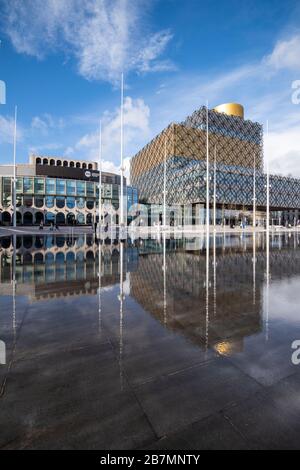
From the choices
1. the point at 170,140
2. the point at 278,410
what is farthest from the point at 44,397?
the point at 170,140

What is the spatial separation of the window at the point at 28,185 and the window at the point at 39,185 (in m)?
1.04

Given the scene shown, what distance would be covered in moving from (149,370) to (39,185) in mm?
75600

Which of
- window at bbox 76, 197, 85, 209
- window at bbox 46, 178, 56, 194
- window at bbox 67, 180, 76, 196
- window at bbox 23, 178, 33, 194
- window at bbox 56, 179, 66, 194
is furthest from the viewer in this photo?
window at bbox 76, 197, 85, 209

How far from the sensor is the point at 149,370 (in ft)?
10.4

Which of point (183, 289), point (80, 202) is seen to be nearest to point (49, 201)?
point (80, 202)

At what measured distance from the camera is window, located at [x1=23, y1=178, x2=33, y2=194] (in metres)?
68.3

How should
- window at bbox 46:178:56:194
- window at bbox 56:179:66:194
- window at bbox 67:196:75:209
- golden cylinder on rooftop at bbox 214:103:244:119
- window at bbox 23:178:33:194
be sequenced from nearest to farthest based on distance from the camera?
window at bbox 23:178:33:194, window at bbox 46:178:56:194, window at bbox 56:179:66:194, window at bbox 67:196:75:209, golden cylinder on rooftop at bbox 214:103:244:119

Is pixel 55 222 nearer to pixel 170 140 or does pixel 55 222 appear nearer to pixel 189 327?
pixel 170 140

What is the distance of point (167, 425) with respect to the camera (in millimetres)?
2238

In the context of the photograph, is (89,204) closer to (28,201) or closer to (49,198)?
(49,198)

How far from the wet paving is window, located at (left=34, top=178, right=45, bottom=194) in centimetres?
7029

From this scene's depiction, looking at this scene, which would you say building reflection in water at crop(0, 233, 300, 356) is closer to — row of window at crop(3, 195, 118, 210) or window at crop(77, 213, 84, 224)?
row of window at crop(3, 195, 118, 210)

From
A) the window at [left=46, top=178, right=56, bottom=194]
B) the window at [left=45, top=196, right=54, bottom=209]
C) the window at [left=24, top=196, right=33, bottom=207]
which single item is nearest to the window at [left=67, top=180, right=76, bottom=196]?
the window at [left=46, top=178, right=56, bottom=194]
